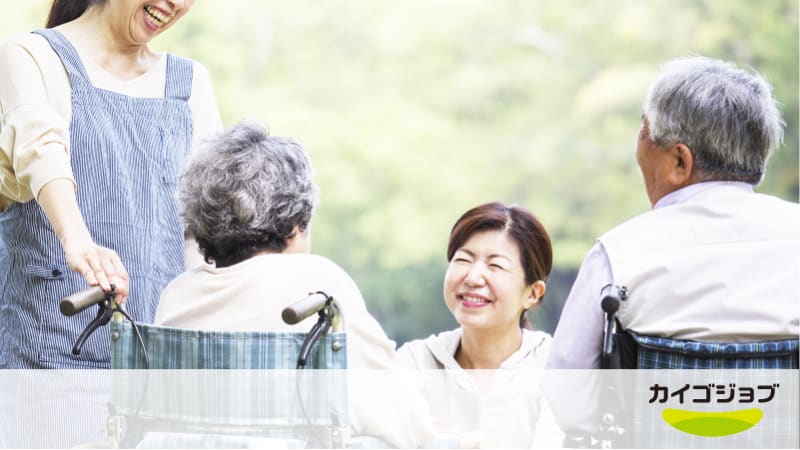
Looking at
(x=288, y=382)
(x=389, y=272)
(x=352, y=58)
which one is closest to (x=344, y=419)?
(x=288, y=382)

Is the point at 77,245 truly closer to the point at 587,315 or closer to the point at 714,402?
the point at 587,315

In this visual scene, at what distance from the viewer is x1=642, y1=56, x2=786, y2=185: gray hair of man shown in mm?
1848

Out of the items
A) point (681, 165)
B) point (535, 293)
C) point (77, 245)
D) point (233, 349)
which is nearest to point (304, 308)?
point (233, 349)

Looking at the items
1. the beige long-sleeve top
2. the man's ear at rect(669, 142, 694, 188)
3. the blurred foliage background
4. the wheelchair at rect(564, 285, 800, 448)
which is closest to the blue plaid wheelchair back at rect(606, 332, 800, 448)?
the wheelchair at rect(564, 285, 800, 448)

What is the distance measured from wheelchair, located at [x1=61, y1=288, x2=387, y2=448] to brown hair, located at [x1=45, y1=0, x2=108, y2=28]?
2.42 ft

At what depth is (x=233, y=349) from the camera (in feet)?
5.30

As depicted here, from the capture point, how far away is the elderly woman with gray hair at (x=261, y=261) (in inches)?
66.8

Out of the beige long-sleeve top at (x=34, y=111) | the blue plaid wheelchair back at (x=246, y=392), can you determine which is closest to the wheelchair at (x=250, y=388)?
the blue plaid wheelchair back at (x=246, y=392)

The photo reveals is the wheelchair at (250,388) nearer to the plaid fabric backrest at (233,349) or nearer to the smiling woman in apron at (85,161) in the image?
the plaid fabric backrest at (233,349)

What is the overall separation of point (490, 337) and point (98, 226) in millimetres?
951

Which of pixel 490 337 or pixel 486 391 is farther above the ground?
pixel 490 337

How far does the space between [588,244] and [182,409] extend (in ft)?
24.3

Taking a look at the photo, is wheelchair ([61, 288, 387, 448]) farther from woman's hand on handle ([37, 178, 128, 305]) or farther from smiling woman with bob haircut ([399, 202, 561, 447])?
smiling woman with bob haircut ([399, 202, 561, 447])

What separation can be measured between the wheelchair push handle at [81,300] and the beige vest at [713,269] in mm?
850
